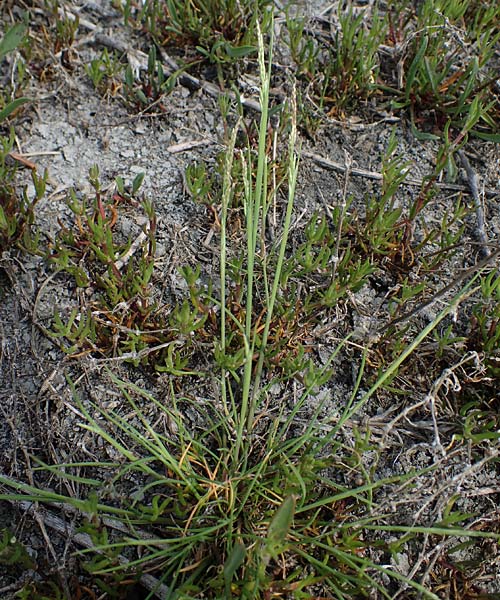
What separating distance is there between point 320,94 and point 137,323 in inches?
57.9

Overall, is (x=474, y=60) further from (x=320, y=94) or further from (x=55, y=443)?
(x=55, y=443)

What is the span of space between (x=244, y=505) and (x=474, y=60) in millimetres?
2154

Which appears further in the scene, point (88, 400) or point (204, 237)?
point (204, 237)

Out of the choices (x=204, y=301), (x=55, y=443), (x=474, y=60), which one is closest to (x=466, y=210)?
(x=474, y=60)

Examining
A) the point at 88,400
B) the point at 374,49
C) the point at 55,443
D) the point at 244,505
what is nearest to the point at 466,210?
the point at 374,49

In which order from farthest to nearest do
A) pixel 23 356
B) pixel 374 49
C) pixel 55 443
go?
pixel 374 49, pixel 23 356, pixel 55 443

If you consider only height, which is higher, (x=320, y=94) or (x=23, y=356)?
(x=320, y=94)

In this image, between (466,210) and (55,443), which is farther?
(466,210)

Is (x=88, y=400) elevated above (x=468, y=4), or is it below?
below

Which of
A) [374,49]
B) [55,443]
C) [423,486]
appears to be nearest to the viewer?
[423,486]

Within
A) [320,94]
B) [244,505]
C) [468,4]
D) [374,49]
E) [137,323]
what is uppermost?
[468,4]

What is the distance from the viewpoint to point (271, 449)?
6.26 feet

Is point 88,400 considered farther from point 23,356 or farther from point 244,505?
point 244,505

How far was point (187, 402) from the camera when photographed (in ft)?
7.16
